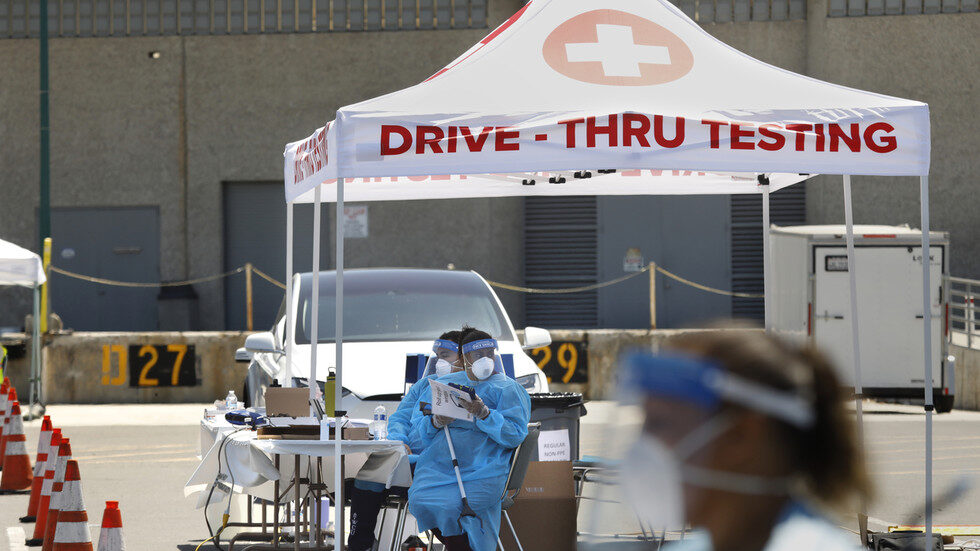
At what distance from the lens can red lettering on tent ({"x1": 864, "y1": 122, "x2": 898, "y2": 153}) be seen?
6.25 m

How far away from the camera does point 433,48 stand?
22.3 metres

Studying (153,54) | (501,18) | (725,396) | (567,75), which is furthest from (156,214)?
(725,396)

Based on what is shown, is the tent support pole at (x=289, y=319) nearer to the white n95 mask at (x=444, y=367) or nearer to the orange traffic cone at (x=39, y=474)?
the orange traffic cone at (x=39, y=474)

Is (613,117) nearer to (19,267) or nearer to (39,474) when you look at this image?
(39,474)

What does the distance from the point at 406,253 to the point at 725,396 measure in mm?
21051

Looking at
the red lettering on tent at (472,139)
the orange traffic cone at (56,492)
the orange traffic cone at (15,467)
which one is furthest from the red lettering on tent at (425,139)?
the orange traffic cone at (15,467)

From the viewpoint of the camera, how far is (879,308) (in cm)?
1609

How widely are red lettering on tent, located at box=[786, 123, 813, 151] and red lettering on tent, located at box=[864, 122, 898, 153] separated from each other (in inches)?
12.2

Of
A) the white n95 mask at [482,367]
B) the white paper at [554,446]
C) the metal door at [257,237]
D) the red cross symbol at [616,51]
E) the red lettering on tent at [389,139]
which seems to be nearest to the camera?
the red lettering on tent at [389,139]

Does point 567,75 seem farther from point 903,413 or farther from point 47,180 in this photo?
point 47,180

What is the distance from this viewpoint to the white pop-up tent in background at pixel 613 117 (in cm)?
606

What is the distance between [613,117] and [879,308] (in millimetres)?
10936

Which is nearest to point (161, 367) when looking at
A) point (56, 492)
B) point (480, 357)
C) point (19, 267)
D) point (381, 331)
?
point (19, 267)

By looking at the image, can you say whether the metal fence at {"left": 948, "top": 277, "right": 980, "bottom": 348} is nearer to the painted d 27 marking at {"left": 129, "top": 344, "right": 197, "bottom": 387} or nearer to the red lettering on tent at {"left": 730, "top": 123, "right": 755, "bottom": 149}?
the painted d 27 marking at {"left": 129, "top": 344, "right": 197, "bottom": 387}
